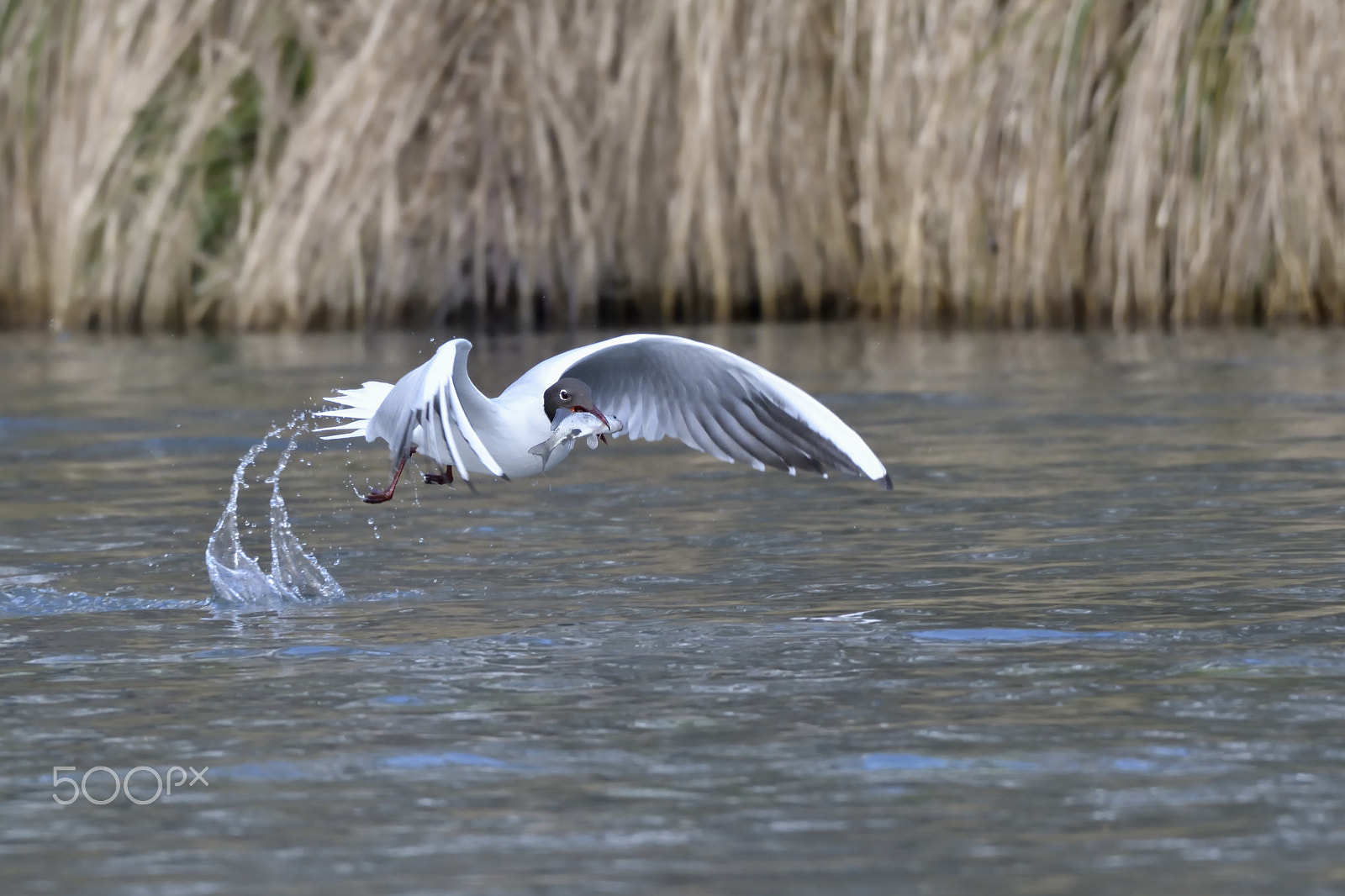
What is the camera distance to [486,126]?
1248 cm

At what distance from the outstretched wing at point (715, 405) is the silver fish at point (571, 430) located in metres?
0.30

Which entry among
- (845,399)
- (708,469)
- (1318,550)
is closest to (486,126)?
(845,399)

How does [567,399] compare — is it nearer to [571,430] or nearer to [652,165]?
[571,430]

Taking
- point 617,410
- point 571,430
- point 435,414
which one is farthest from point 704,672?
point 617,410

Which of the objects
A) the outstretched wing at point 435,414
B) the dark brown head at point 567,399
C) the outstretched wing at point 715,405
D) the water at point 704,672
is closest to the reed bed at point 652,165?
the water at point 704,672

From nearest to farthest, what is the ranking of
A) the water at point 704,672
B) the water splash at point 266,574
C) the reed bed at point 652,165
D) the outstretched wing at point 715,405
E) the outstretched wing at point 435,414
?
the water at point 704,672
the outstretched wing at point 435,414
the water splash at point 266,574
the outstretched wing at point 715,405
the reed bed at point 652,165

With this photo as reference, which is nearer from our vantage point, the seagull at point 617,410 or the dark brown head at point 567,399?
the seagull at point 617,410

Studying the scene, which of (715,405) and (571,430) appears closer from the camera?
(571,430)

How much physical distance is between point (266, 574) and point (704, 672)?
1597 mm

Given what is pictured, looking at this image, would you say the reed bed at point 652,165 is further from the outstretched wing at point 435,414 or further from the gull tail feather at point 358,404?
the outstretched wing at point 435,414

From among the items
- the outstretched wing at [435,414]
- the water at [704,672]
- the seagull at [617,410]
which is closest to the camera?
the water at [704,672]

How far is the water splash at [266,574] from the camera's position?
5.14m

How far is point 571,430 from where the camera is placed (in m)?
5.15

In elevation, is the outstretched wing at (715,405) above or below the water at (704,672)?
above
